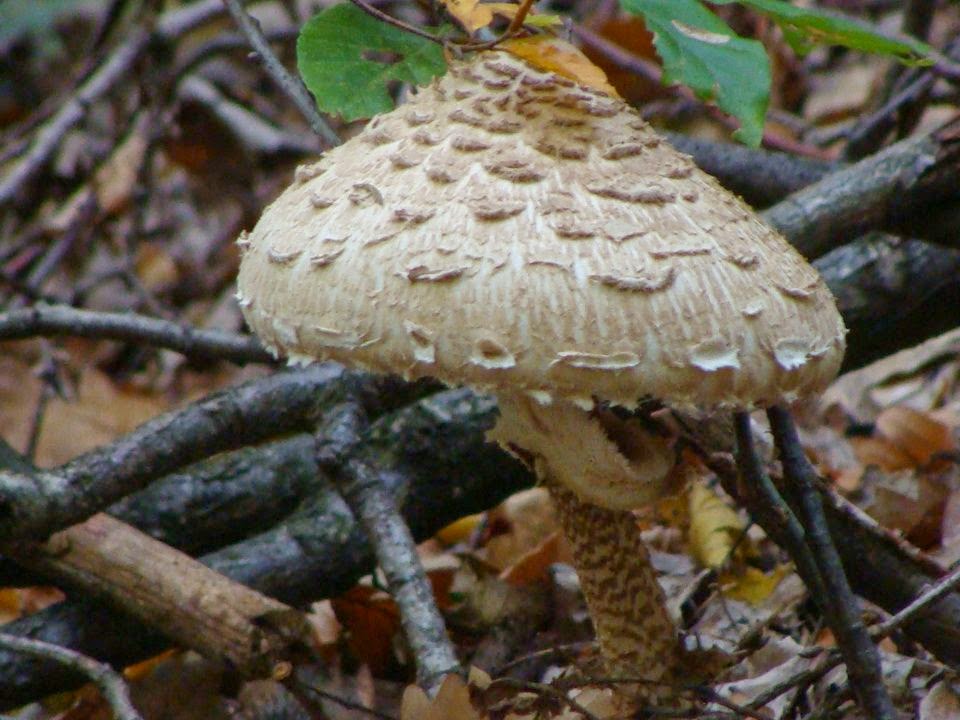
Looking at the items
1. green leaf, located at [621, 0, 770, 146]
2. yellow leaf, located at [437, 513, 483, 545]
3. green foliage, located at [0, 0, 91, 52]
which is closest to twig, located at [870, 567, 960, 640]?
green leaf, located at [621, 0, 770, 146]

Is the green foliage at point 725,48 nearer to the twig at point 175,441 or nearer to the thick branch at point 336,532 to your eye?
the thick branch at point 336,532

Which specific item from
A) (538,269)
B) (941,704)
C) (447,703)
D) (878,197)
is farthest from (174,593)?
(878,197)

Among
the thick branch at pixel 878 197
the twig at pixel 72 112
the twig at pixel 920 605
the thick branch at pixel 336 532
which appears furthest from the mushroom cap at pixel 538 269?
the twig at pixel 72 112

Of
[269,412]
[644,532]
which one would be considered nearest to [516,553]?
[644,532]

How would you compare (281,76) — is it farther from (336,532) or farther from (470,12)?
(336,532)

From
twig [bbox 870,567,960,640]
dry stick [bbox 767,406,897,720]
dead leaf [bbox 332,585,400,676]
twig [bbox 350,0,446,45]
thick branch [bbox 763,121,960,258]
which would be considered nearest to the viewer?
dry stick [bbox 767,406,897,720]

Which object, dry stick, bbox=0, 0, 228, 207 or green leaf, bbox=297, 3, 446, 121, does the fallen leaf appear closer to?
green leaf, bbox=297, 3, 446, 121
